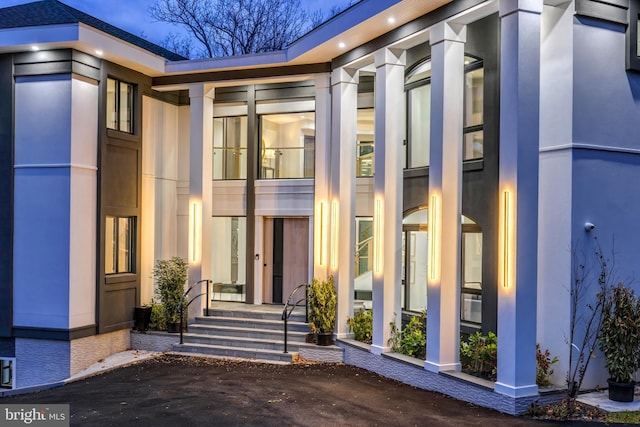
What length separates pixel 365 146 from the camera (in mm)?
13375

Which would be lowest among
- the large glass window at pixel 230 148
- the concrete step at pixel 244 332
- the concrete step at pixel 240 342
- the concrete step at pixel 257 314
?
the concrete step at pixel 240 342

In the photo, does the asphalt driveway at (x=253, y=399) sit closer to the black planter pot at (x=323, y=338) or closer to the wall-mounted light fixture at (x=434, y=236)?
the black planter pot at (x=323, y=338)

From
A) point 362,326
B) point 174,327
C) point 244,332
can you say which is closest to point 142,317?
point 174,327

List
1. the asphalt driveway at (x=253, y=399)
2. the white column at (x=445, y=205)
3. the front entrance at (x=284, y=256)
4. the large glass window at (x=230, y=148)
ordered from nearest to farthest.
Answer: the asphalt driveway at (x=253, y=399), the white column at (x=445, y=205), the front entrance at (x=284, y=256), the large glass window at (x=230, y=148)

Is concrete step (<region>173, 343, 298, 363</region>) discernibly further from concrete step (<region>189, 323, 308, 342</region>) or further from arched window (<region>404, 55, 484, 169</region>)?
arched window (<region>404, 55, 484, 169</region>)

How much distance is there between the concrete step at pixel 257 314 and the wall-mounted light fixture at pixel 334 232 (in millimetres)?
1497

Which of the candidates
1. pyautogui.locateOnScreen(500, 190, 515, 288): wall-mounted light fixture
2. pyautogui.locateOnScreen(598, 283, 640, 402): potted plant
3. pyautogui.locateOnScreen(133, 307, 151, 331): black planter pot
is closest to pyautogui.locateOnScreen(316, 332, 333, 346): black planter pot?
pyautogui.locateOnScreen(133, 307, 151, 331): black planter pot

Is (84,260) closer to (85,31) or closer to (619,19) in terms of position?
(85,31)

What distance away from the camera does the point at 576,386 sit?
718 cm

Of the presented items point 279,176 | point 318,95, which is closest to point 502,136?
point 318,95

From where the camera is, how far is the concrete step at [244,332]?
1082 centimetres

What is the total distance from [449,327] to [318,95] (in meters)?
5.25

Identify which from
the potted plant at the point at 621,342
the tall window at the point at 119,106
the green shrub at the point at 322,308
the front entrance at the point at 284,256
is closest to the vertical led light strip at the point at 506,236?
the potted plant at the point at 621,342

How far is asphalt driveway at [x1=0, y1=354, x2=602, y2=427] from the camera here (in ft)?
23.3
